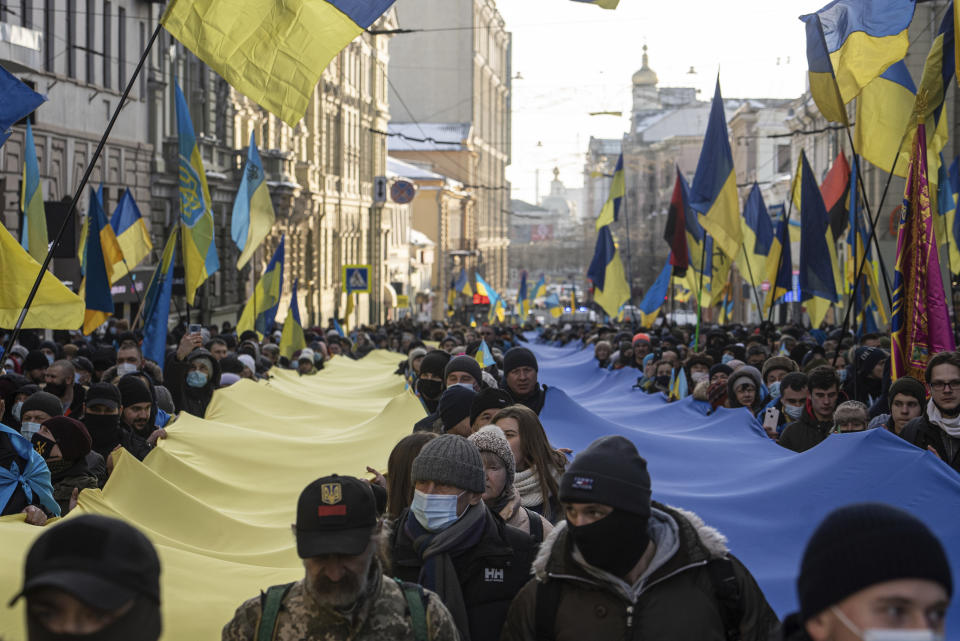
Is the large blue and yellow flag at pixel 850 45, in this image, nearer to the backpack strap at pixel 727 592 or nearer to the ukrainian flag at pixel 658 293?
the backpack strap at pixel 727 592

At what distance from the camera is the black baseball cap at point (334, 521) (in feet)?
12.4

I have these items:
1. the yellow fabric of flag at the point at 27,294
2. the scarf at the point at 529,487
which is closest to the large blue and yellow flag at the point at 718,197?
the yellow fabric of flag at the point at 27,294

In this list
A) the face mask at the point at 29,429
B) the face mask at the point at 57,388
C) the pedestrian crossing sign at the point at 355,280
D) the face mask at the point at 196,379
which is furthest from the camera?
the pedestrian crossing sign at the point at 355,280

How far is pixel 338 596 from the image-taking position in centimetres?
379

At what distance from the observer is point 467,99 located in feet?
339

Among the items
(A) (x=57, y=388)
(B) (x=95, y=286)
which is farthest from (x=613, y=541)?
(B) (x=95, y=286)

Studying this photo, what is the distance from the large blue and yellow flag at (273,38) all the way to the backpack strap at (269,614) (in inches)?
180

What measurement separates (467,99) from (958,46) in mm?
95254

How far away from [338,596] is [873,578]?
1566mm

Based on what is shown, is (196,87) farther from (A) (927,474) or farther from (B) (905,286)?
(A) (927,474)

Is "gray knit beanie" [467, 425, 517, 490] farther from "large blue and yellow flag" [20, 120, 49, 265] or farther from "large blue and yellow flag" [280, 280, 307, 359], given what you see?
"large blue and yellow flag" [280, 280, 307, 359]

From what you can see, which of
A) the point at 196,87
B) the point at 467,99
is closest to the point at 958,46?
the point at 196,87

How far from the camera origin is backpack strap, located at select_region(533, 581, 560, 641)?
396cm

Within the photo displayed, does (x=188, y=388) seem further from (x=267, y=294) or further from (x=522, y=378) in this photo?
(x=267, y=294)
